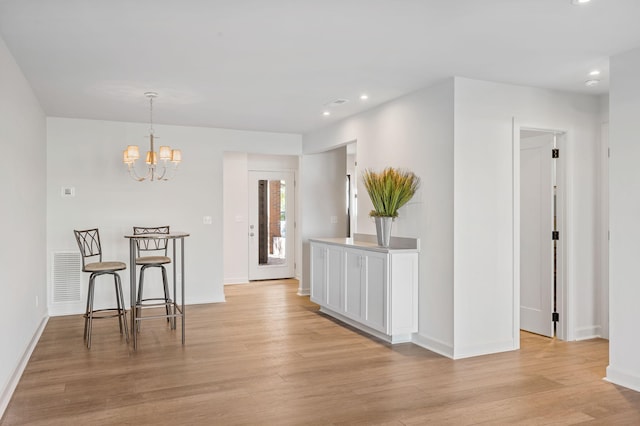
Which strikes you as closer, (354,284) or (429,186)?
(429,186)

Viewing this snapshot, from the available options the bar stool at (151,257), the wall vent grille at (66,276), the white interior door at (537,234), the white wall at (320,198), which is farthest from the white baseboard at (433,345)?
the wall vent grille at (66,276)

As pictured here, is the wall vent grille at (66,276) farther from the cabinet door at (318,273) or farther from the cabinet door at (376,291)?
the cabinet door at (376,291)

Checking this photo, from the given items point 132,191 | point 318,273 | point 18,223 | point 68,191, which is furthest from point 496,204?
point 68,191

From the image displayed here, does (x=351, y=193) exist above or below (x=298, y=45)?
below

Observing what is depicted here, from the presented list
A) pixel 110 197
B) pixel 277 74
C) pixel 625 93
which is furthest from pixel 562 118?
pixel 110 197

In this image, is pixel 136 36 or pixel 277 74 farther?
pixel 277 74

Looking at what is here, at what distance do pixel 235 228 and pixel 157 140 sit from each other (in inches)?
102

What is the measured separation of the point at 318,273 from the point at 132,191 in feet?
9.18

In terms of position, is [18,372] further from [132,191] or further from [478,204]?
[478,204]

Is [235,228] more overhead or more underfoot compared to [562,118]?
more underfoot

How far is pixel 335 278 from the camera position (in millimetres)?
5766

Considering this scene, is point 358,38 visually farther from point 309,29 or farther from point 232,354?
point 232,354

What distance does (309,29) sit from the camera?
10.5ft

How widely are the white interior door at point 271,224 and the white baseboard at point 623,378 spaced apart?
6331 millimetres
